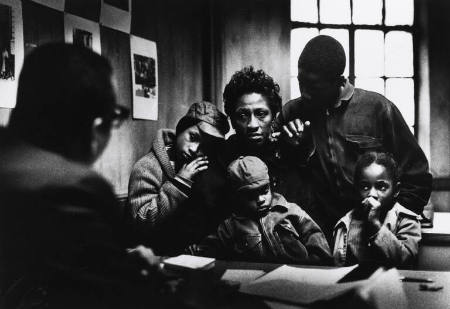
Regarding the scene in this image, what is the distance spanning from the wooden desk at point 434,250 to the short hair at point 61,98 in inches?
78.1

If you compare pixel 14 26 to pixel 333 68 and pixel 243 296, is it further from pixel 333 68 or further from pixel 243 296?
pixel 333 68

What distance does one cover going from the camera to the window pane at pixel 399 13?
321cm

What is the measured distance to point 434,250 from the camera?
235cm

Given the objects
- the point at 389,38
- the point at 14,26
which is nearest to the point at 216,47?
the point at 389,38

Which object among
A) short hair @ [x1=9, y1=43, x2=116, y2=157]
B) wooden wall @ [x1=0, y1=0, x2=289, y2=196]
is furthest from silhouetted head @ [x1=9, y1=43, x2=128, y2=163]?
wooden wall @ [x1=0, y1=0, x2=289, y2=196]

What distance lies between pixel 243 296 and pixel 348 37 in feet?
8.38

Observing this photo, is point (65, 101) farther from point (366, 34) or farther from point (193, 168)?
point (366, 34)

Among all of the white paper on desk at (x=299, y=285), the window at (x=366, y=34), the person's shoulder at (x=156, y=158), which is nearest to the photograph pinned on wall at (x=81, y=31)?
the person's shoulder at (x=156, y=158)

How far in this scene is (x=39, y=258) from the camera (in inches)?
31.0

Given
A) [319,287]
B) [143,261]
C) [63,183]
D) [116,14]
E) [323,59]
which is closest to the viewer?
[63,183]

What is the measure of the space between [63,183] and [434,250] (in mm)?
2075

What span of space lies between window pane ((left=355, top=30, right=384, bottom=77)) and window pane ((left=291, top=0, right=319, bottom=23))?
0.30 m

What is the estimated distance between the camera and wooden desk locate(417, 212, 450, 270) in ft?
7.66

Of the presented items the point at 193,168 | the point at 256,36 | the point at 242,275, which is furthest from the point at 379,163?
the point at 256,36
